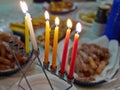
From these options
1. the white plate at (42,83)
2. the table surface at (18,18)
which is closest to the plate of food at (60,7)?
the table surface at (18,18)

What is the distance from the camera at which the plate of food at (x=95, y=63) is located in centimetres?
73

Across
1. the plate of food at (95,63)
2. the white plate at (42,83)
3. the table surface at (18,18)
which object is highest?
the white plate at (42,83)

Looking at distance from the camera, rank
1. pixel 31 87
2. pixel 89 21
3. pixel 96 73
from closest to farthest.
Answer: pixel 31 87 → pixel 96 73 → pixel 89 21

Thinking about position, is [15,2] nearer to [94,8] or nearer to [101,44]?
[94,8]

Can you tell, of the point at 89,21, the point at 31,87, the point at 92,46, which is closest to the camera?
the point at 31,87

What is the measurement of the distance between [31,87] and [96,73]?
22 centimetres

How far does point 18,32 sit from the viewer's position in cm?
91

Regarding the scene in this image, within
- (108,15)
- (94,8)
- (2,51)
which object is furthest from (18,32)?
(94,8)

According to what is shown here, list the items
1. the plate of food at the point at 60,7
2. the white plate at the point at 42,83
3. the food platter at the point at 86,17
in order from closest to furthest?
1. the white plate at the point at 42,83
2. the food platter at the point at 86,17
3. the plate of food at the point at 60,7

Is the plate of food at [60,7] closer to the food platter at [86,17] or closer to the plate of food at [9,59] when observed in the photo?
the food platter at [86,17]

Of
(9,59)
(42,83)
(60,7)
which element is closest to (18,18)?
(60,7)

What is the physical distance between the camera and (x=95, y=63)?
80 cm

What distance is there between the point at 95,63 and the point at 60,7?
59 cm

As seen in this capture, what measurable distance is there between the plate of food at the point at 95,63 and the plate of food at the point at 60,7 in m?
0.39
